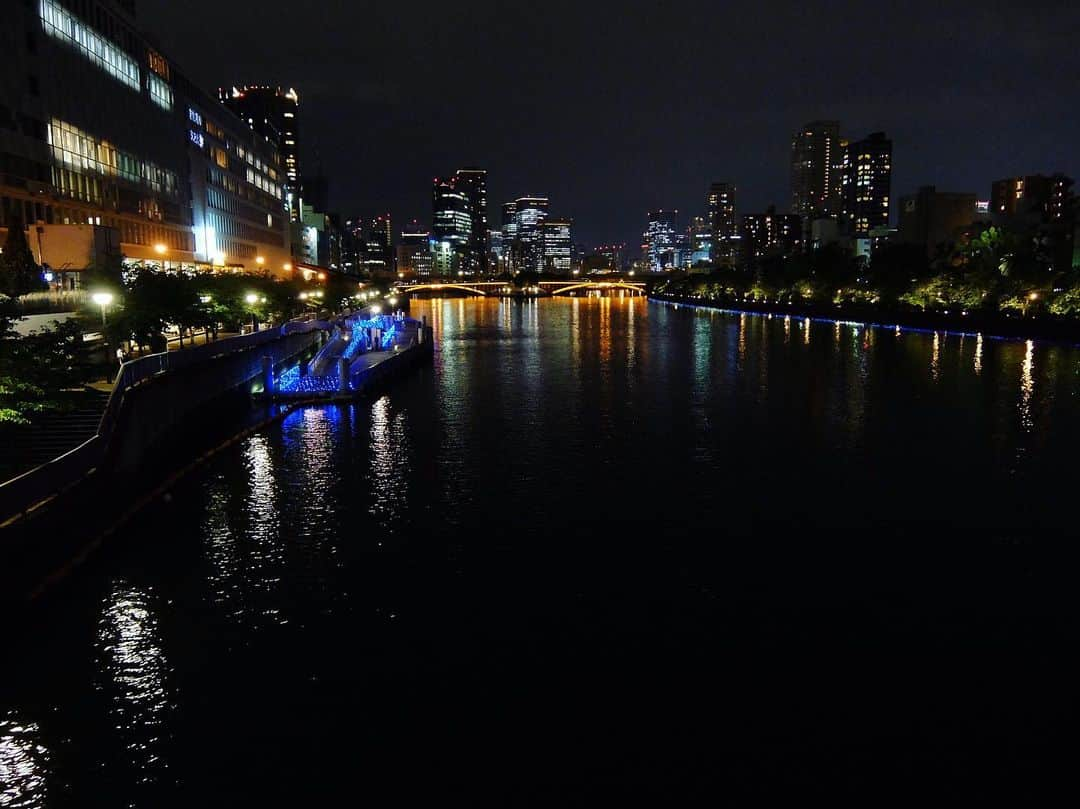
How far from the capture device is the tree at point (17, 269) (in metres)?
29.9

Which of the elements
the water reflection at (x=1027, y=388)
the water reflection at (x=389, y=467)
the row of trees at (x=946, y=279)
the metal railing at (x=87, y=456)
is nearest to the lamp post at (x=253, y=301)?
the metal railing at (x=87, y=456)

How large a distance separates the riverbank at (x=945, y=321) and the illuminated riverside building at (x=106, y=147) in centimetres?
6266

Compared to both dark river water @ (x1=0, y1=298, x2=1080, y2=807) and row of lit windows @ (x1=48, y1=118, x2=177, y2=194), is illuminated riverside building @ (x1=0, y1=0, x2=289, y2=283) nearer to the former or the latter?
row of lit windows @ (x1=48, y1=118, x2=177, y2=194)

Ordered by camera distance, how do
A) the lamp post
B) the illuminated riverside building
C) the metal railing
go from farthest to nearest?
the lamp post, the illuminated riverside building, the metal railing

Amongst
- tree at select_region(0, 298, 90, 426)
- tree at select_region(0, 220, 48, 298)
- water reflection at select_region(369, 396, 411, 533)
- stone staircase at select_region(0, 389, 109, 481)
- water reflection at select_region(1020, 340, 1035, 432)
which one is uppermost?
tree at select_region(0, 220, 48, 298)

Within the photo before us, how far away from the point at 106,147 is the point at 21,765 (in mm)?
56635

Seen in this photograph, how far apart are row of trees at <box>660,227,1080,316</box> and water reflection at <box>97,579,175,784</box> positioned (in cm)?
6547

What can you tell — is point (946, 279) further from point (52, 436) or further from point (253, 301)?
point (52, 436)

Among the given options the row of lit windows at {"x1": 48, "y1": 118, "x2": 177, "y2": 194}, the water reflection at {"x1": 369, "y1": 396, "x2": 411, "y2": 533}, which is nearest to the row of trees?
the water reflection at {"x1": 369, "y1": 396, "x2": 411, "y2": 533}

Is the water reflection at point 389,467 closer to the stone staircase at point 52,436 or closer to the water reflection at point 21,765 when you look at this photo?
the stone staircase at point 52,436

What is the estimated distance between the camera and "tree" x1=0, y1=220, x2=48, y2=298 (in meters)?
29.9

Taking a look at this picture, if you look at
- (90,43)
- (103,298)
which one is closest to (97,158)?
(90,43)

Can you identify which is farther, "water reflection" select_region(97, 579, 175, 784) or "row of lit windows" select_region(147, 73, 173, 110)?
"row of lit windows" select_region(147, 73, 173, 110)

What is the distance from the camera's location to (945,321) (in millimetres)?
74438
